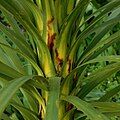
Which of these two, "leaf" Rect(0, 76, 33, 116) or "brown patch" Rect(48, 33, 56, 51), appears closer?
"leaf" Rect(0, 76, 33, 116)

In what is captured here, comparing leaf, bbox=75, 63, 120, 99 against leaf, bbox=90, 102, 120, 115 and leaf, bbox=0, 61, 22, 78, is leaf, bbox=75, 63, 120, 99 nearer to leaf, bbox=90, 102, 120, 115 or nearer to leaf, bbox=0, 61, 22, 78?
Result: leaf, bbox=90, 102, 120, 115

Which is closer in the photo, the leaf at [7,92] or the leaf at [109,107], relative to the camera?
the leaf at [7,92]

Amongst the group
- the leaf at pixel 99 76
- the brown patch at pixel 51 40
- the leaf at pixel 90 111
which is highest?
the brown patch at pixel 51 40

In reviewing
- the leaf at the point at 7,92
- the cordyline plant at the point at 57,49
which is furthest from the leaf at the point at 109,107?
the leaf at the point at 7,92

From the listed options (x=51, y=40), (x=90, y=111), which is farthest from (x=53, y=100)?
(x=51, y=40)

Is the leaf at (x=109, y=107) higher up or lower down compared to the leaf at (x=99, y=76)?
lower down

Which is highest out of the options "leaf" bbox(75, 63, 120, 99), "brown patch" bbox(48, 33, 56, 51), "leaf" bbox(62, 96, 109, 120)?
"brown patch" bbox(48, 33, 56, 51)

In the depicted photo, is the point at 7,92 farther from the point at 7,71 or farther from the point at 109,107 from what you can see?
the point at 109,107

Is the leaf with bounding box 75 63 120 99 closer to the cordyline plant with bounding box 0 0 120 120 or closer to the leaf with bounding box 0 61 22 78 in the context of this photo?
the cordyline plant with bounding box 0 0 120 120

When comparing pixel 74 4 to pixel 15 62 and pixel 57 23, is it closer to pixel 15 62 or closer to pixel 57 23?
pixel 57 23

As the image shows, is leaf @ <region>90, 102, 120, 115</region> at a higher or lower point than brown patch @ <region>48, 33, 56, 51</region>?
lower

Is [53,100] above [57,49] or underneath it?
underneath

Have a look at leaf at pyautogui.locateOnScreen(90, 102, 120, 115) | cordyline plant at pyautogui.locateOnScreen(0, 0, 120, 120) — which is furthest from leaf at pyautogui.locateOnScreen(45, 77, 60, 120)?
leaf at pyautogui.locateOnScreen(90, 102, 120, 115)

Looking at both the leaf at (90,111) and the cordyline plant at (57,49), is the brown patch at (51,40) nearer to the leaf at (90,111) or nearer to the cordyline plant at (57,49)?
the cordyline plant at (57,49)
